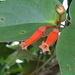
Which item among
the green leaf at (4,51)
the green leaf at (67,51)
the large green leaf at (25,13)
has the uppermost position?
the large green leaf at (25,13)

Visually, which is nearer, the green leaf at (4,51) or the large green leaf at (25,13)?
the large green leaf at (25,13)

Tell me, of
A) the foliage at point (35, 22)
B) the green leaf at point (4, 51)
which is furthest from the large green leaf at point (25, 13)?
the green leaf at point (4, 51)

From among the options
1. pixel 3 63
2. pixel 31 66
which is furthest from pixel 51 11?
pixel 3 63

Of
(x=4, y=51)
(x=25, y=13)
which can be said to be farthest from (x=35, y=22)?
(x=4, y=51)

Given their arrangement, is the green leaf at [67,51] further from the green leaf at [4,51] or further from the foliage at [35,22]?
the green leaf at [4,51]

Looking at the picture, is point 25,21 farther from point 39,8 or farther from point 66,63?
point 66,63

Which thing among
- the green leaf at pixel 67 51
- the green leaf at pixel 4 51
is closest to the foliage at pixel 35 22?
the green leaf at pixel 67 51

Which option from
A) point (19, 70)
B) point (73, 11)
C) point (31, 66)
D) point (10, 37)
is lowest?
point (19, 70)

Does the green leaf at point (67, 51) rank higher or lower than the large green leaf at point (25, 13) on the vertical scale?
lower
